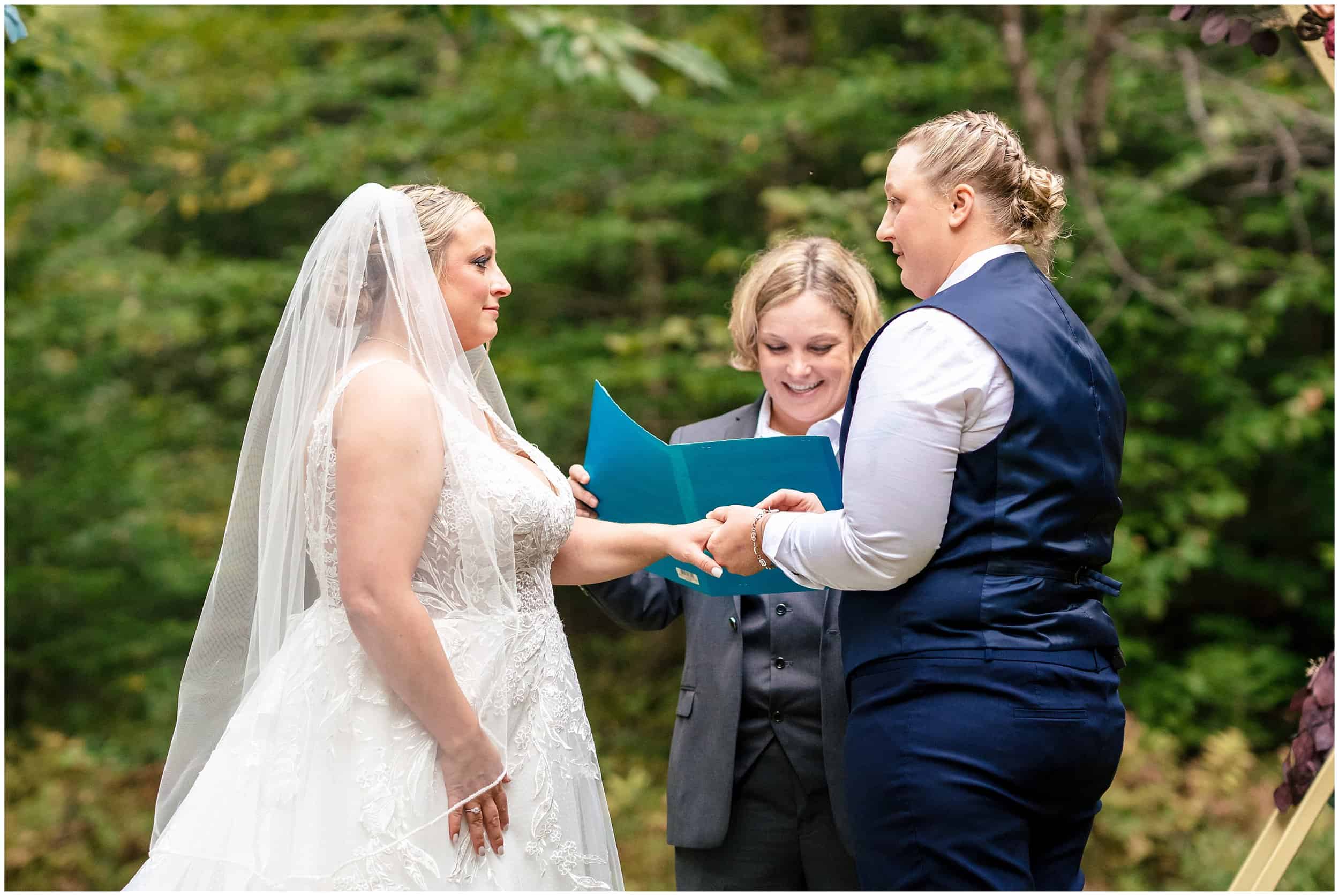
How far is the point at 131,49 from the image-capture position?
8.12 metres

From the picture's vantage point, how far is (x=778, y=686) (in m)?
2.50

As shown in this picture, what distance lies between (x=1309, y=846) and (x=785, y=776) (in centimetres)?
402

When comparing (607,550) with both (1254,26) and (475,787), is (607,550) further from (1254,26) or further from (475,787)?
(1254,26)

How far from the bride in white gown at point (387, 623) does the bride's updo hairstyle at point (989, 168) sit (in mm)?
856

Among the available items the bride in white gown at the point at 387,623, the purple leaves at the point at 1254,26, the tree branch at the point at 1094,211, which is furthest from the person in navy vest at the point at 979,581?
the tree branch at the point at 1094,211

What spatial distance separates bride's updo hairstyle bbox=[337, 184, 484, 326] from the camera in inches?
88.4

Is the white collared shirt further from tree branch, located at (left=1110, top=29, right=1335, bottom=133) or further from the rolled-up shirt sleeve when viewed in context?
tree branch, located at (left=1110, top=29, right=1335, bottom=133)

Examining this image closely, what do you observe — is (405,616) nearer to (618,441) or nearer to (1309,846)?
(618,441)

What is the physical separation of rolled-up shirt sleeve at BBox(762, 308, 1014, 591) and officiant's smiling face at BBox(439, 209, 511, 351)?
2.61 feet

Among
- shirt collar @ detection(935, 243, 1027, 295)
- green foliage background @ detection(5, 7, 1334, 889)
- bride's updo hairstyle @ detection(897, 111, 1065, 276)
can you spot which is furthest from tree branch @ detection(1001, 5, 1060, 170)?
Result: shirt collar @ detection(935, 243, 1027, 295)

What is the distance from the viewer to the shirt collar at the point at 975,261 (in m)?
2.09

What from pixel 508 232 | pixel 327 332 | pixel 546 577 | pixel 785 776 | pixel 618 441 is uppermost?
pixel 508 232

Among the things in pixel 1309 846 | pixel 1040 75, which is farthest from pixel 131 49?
pixel 1309 846

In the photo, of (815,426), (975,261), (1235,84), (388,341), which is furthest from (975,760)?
(1235,84)
